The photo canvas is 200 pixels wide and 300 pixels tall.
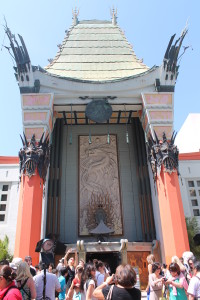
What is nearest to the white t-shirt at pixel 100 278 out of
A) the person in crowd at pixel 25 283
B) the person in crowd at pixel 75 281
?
the person in crowd at pixel 75 281

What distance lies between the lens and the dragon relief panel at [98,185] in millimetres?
→ 15188

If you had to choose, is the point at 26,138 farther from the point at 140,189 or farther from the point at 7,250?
the point at 140,189

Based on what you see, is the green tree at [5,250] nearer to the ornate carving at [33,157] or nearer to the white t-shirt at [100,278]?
the ornate carving at [33,157]

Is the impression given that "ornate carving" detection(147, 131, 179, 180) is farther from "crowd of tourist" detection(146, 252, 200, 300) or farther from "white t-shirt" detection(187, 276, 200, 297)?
"white t-shirt" detection(187, 276, 200, 297)

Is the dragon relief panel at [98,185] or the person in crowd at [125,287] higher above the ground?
the dragon relief panel at [98,185]

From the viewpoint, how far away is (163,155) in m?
13.8

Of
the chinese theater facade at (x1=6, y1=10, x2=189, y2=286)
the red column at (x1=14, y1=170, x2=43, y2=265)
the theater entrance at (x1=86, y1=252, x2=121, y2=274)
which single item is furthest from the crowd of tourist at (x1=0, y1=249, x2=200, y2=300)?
the theater entrance at (x1=86, y1=252, x2=121, y2=274)

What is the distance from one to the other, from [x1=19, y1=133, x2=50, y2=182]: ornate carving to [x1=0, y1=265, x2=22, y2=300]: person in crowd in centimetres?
1060

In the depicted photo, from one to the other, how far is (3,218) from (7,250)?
2.10 m

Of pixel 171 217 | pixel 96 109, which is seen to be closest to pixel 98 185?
pixel 96 109

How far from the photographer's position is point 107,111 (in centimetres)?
1521

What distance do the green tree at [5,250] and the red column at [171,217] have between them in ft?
25.2

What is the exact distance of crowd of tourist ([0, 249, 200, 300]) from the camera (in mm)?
2613

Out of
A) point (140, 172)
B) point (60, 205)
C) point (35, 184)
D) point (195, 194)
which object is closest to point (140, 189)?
point (140, 172)
